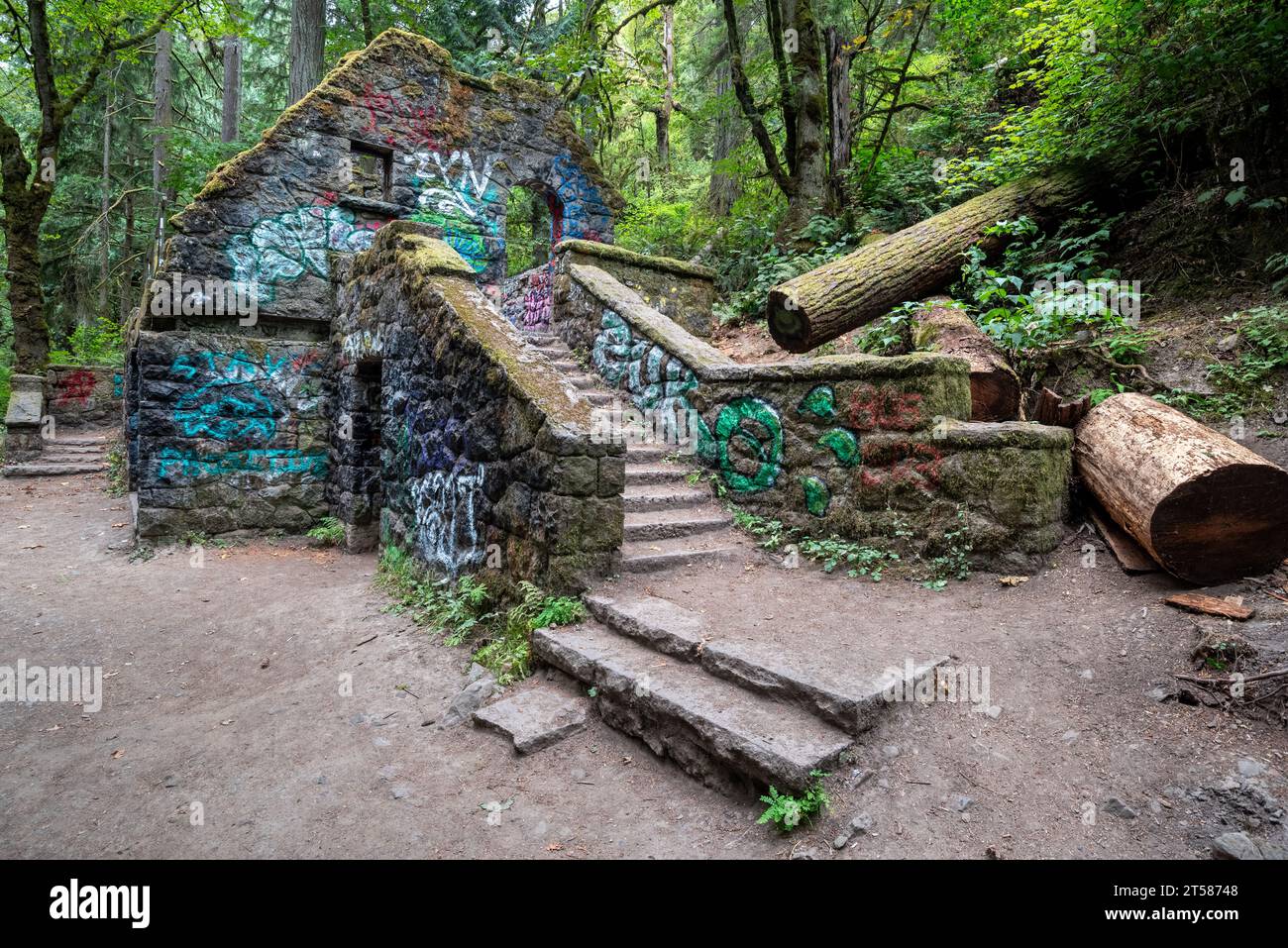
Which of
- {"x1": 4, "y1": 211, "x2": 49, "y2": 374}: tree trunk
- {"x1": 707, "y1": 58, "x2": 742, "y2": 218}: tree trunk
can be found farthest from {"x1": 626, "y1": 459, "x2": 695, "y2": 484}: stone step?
{"x1": 4, "y1": 211, "x2": 49, "y2": 374}: tree trunk

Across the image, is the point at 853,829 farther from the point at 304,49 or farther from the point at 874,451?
the point at 304,49

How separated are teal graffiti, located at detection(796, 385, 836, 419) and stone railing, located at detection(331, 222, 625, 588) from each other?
1.61 m

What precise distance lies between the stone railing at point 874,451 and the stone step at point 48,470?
1132 centimetres

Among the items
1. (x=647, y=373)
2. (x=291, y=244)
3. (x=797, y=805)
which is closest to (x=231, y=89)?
(x=291, y=244)

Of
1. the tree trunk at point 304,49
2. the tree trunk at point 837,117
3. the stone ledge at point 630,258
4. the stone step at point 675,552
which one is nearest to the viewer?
the stone step at point 675,552

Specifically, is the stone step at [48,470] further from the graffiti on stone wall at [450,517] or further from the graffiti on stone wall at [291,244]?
the graffiti on stone wall at [450,517]

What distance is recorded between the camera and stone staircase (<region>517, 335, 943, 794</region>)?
2.43 m

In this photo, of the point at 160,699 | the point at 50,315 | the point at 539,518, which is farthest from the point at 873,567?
the point at 50,315

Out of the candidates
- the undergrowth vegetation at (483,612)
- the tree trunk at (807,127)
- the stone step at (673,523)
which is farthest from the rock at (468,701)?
the tree trunk at (807,127)

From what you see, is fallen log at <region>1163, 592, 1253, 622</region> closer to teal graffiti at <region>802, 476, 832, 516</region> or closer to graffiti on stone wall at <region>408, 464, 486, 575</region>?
teal graffiti at <region>802, 476, 832, 516</region>

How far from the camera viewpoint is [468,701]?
11.4 feet

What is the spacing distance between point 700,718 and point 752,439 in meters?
2.89

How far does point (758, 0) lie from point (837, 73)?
25.3 feet

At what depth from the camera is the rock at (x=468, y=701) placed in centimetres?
337
